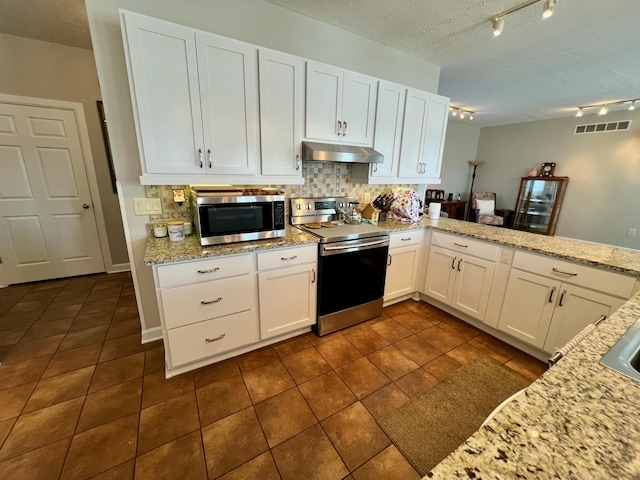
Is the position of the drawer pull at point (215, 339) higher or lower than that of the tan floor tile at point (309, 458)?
higher

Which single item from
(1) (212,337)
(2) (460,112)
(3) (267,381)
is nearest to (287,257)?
(1) (212,337)

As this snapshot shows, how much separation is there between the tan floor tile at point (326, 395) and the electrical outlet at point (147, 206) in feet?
5.75

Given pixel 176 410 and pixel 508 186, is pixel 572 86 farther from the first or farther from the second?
pixel 176 410

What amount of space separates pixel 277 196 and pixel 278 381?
4.48 feet

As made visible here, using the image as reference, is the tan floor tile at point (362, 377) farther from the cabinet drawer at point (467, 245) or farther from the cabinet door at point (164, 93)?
the cabinet door at point (164, 93)

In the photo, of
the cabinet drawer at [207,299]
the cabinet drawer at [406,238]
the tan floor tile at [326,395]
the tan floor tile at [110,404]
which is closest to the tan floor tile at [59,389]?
the tan floor tile at [110,404]

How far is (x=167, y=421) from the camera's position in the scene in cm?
154

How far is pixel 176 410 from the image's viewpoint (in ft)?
5.30

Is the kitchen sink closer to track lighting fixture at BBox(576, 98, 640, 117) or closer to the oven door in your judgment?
the oven door

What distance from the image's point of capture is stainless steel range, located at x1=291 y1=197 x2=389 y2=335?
219 cm

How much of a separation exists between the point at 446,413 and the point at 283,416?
3.41 ft

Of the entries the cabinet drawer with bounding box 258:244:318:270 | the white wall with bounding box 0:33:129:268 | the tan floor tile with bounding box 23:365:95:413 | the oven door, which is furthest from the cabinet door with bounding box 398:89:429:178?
the white wall with bounding box 0:33:129:268

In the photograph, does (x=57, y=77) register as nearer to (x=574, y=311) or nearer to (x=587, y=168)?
(x=574, y=311)

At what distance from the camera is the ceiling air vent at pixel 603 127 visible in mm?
4758
